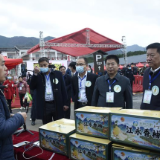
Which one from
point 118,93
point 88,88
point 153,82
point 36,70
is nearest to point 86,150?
point 118,93

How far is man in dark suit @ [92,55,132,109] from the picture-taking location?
85.5 inches

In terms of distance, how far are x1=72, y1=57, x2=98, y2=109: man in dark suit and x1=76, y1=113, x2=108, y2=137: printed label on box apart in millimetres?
1442

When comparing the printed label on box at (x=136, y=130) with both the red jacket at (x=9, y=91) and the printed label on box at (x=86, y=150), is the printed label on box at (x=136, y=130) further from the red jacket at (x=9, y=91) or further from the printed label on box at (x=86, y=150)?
the red jacket at (x=9, y=91)

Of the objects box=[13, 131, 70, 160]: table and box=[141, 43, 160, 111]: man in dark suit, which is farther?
box=[141, 43, 160, 111]: man in dark suit

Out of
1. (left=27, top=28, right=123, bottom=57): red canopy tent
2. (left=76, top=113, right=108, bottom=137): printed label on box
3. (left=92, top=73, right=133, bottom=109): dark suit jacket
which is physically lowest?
(left=76, top=113, right=108, bottom=137): printed label on box

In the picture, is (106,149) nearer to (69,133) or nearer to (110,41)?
(69,133)

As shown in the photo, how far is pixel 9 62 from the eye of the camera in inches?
232

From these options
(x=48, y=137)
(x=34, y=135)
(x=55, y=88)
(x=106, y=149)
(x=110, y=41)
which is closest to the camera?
(x=106, y=149)

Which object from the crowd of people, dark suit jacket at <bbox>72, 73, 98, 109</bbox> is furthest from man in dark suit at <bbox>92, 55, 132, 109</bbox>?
dark suit jacket at <bbox>72, 73, 98, 109</bbox>

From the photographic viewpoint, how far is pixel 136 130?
3.91 feet

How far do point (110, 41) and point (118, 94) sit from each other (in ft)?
44.8

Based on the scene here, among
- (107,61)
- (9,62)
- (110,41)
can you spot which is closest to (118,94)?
(107,61)

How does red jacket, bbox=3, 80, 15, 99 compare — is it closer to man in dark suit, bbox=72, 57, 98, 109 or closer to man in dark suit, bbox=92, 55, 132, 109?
man in dark suit, bbox=72, 57, 98, 109

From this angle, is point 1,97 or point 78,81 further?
point 78,81
